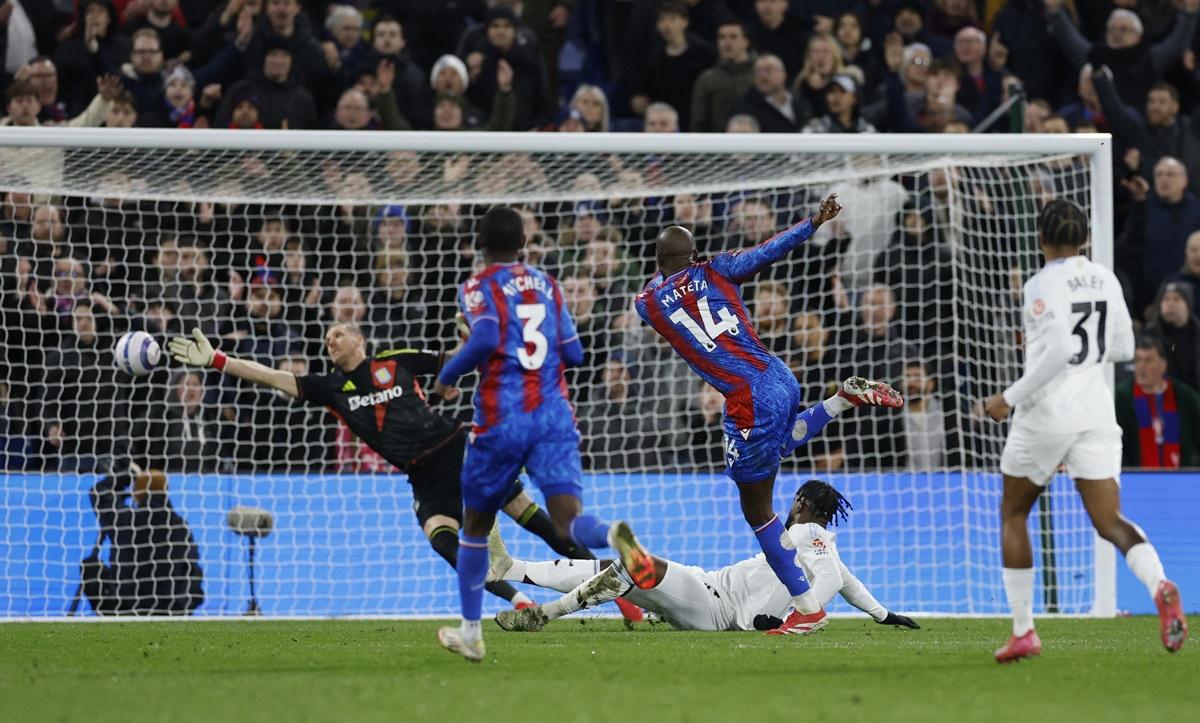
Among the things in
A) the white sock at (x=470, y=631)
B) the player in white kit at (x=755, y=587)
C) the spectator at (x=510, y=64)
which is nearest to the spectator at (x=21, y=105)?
the spectator at (x=510, y=64)

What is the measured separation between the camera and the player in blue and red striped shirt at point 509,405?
7453 mm

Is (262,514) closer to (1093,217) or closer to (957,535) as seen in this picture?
(957,535)

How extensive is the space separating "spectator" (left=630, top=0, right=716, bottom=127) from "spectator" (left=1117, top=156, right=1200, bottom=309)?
4.10m

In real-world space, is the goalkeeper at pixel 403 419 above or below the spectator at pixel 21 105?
below

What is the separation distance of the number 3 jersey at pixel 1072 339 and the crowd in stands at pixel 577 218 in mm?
4962

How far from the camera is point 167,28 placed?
15.6 m

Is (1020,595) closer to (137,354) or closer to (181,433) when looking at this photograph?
(137,354)

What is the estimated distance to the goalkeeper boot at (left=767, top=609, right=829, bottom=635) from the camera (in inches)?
376

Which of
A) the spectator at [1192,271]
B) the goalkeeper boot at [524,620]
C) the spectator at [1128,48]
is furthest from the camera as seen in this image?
the spectator at [1128,48]

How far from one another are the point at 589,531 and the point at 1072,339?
2265 millimetres

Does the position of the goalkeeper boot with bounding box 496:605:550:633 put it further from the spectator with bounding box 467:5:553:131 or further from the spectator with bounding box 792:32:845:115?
the spectator with bounding box 792:32:845:115

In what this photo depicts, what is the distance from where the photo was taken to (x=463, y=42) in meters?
16.2

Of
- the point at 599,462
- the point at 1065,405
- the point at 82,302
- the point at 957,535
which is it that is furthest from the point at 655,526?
the point at 1065,405

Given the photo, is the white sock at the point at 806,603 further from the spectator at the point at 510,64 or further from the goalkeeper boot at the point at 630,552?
the spectator at the point at 510,64
